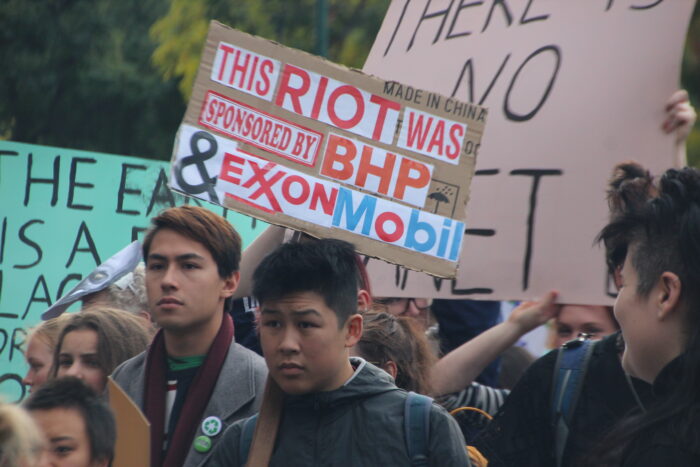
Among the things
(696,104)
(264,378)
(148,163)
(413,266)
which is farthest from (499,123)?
(696,104)

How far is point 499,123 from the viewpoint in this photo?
430 cm

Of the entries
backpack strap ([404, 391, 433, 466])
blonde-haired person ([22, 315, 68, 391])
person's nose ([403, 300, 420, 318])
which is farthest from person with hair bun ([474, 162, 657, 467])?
blonde-haired person ([22, 315, 68, 391])

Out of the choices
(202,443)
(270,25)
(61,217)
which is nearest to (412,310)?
(202,443)

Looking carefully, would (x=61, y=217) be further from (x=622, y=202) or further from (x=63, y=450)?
(x=622, y=202)

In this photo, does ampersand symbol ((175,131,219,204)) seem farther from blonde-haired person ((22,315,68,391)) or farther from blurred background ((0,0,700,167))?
blurred background ((0,0,700,167))

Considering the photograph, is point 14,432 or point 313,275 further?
point 313,275

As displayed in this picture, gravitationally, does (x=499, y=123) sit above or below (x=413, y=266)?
above

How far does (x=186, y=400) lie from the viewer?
357 centimetres

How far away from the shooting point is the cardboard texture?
295cm

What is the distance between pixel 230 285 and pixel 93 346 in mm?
558

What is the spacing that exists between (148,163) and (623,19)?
2856 millimetres

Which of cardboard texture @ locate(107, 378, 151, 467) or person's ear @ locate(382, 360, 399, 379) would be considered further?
person's ear @ locate(382, 360, 399, 379)

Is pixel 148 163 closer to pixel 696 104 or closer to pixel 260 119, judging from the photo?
pixel 260 119

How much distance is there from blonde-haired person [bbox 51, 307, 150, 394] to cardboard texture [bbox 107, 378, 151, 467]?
42.6 inches
